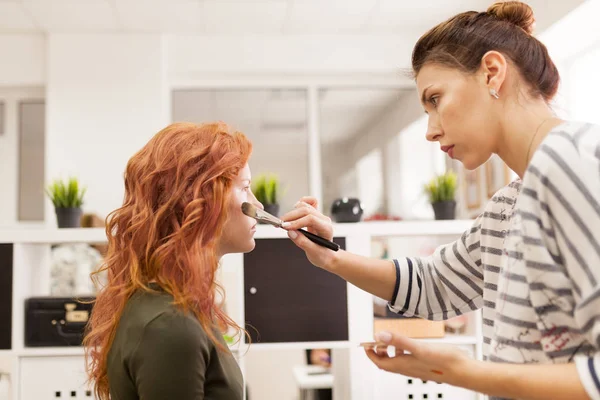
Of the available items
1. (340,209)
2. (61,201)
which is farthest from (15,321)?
(340,209)

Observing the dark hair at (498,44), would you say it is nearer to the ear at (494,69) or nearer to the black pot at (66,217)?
the ear at (494,69)

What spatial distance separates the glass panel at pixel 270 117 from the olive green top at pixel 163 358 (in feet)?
11.0

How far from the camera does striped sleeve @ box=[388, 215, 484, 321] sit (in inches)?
55.0

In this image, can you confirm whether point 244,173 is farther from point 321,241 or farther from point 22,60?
point 22,60

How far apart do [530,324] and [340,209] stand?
4.87ft

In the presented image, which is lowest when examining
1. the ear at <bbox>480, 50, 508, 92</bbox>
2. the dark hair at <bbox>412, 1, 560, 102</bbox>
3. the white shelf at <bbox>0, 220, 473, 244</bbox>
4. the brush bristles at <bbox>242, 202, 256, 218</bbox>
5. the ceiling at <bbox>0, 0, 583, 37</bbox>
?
the white shelf at <bbox>0, 220, 473, 244</bbox>

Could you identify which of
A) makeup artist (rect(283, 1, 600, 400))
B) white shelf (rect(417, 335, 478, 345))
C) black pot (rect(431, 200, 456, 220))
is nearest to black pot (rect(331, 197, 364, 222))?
black pot (rect(431, 200, 456, 220))

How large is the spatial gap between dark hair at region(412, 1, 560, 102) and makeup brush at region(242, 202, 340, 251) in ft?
1.50

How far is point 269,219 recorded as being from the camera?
55.6 inches

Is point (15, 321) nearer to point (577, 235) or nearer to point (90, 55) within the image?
point (577, 235)

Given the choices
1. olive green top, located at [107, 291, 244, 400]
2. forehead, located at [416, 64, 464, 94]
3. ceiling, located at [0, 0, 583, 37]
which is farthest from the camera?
ceiling, located at [0, 0, 583, 37]

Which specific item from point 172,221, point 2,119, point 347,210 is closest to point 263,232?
point 347,210

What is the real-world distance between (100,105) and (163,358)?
3.52 meters

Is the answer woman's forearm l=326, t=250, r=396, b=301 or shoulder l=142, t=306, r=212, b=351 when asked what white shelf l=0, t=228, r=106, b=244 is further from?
shoulder l=142, t=306, r=212, b=351
